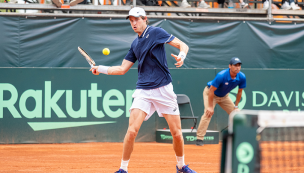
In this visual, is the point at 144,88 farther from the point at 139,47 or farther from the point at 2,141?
the point at 2,141

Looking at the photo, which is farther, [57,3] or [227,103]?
[57,3]

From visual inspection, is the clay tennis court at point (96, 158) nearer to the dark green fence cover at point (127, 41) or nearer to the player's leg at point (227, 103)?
the player's leg at point (227, 103)

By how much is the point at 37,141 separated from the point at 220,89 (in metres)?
3.98

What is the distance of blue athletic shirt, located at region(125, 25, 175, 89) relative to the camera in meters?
4.08

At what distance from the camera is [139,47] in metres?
4.15

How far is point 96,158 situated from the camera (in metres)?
6.20

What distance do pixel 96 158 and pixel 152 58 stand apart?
271 centimetres

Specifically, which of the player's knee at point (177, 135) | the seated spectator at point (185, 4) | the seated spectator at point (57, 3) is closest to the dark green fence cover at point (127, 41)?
the seated spectator at point (57, 3)

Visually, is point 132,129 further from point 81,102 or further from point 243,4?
point 243,4

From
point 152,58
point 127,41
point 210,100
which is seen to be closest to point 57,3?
point 127,41

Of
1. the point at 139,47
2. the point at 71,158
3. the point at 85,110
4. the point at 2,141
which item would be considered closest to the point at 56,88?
the point at 85,110

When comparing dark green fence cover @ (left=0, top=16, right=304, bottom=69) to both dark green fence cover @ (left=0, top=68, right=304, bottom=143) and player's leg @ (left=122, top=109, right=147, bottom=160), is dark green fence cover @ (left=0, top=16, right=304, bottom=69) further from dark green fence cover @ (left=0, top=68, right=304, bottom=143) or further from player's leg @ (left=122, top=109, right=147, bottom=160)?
player's leg @ (left=122, top=109, right=147, bottom=160)

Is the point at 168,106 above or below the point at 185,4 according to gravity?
below

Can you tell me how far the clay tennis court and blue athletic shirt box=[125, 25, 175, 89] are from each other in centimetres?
145
